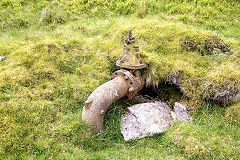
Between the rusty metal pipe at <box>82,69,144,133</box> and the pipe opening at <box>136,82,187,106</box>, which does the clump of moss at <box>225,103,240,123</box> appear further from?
the rusty metal pipe at <box>82,69,144,133</box>

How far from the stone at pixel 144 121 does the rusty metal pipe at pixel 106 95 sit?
414mm

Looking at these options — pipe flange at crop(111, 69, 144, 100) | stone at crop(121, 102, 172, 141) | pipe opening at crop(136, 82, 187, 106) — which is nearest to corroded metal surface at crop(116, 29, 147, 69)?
pipe flange at crop(111, 69, 144, 100)

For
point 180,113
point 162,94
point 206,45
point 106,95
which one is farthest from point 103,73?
point 206,45

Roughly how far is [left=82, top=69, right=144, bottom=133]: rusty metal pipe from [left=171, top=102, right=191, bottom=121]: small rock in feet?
3.04

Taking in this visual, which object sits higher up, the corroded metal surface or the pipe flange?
the corroded metal surface

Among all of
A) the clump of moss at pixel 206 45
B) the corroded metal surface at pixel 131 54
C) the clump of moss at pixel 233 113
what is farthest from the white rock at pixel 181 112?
the clump of moss at pixel 206 45

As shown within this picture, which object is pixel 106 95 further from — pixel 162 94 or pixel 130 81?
pixel 162 94

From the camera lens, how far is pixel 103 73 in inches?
198

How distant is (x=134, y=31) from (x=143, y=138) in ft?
11.2

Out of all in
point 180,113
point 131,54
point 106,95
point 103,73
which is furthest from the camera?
point 103,73

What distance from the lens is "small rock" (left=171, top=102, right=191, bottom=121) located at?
14.0ft

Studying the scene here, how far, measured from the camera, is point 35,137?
138 inches

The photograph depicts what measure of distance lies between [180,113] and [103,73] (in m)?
1.99

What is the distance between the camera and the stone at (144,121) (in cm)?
390
